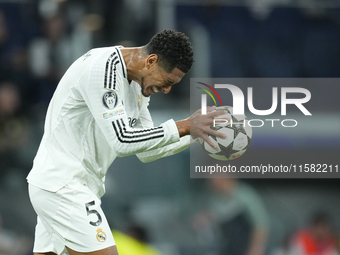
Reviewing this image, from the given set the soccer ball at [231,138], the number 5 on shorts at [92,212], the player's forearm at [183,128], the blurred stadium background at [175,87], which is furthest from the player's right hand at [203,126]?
the blurred stadium background at [175,87]

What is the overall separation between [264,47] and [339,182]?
2.35 metres

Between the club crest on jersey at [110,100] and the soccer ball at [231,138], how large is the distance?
0.71m

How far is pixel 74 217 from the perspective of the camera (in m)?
2.66

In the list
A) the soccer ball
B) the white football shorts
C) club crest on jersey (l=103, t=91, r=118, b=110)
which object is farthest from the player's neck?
the white football shorts

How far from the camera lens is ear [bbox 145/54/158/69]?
8.80 ft

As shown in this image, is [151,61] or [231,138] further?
[231,138]

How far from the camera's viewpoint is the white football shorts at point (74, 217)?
8.64 ft

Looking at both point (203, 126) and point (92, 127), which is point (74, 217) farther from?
point (203, 126)

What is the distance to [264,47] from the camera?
7.23 meters

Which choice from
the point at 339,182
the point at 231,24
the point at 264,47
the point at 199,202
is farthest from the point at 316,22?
the point at 199,202

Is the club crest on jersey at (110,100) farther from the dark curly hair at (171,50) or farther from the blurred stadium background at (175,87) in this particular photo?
the blurred stadium background at (175,87)

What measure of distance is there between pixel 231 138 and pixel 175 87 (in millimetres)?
3280

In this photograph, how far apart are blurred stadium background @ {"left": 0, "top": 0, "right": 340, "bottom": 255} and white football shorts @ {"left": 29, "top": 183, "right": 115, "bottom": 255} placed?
261 centimetres

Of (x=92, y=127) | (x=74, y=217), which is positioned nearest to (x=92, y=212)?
(x=74, y=217)
